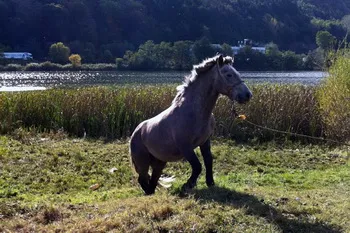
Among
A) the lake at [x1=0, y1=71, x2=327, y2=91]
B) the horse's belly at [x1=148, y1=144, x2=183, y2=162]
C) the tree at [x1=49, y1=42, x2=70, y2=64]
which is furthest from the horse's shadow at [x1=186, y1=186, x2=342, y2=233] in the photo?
the tree at [x1=49, y1=42, x2=70, y2=64]

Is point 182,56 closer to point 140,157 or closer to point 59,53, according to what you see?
point 59,53

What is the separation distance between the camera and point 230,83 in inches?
256

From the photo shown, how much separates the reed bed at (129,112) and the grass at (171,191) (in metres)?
1.26

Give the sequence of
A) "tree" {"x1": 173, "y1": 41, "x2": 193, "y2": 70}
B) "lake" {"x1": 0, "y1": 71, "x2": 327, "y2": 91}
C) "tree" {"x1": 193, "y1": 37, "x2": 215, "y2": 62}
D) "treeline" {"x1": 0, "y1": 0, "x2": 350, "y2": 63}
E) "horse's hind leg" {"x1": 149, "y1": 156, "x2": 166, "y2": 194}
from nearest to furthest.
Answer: "horse's hind leg" {"x1": 149, "y1": 156, "x2": 166, "y2": 194}
"lake" {"x1": 0, "y1": 71, "x2": 327, "y2": 91}
"tree" {"x1": 193, "y1": 37, "x2": 215, "y2": 62}
"tree" {"x1": 173, "y1": 41, "x2": 193, "y2": 70}
"treeline" {"x1": 0, "y1": 0, "x2": 350, "y2": 63}

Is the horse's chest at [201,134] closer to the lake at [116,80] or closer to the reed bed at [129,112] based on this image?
the reed bed at [129,112]

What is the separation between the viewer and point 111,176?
34.8 feet

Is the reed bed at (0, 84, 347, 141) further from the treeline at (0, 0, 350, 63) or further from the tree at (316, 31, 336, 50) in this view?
the treeline at (0, 0, 350, 63)

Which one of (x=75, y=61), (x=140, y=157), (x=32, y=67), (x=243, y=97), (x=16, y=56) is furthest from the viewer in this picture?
(x=16, y=56)

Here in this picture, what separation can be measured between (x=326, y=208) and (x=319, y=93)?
34.6 feet

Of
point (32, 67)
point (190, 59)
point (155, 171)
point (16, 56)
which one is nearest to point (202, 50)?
point (190, 59)

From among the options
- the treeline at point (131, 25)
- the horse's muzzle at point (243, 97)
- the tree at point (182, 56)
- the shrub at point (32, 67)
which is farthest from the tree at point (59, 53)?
the horse's muzzle at point (243, 97)

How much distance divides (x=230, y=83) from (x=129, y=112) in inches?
413

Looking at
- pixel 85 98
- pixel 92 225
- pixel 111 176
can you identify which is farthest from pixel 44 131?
pixel 92 225

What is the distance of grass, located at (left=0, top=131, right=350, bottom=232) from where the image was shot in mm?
Result: 5602
